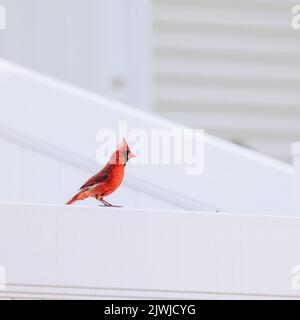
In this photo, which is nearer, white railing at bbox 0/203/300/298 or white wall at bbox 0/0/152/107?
white railing at bbox 0/203/300/298

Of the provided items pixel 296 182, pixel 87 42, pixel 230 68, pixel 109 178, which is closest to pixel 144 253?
pixel 109 178

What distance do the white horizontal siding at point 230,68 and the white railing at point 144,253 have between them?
2716mm

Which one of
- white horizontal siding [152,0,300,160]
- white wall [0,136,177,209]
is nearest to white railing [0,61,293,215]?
white wall [0,136,177,209]

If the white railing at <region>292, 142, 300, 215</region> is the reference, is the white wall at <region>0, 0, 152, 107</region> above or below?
above

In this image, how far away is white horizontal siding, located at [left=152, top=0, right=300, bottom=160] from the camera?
4.31m

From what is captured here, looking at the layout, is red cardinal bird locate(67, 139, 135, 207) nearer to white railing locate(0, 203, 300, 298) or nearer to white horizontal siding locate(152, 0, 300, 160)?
white railing locate(0, 203, 300, 298)

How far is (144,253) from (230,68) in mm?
2998

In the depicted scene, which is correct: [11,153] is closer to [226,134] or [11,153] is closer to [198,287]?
[198,287]

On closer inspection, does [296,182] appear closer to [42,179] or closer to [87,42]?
[42,179]

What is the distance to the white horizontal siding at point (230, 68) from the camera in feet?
14.1

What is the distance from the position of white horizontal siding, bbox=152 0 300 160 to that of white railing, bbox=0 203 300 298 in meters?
2.72

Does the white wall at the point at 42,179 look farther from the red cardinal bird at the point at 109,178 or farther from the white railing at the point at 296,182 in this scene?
the red cardinal bird at the point at 109,178

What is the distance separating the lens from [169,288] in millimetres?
1508
